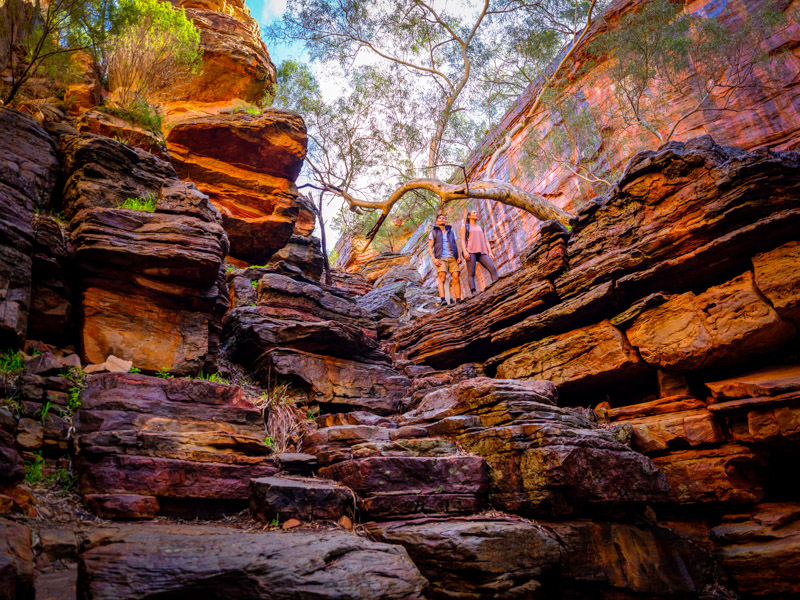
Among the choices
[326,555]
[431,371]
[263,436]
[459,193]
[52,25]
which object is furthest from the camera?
[459,193]

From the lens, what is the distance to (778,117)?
52.4 ft

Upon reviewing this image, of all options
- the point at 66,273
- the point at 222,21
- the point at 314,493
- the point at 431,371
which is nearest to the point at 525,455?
the point at 314,493

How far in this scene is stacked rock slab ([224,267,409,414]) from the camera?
855 centimetres

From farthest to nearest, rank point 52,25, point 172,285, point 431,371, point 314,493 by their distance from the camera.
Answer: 1. point 431,371
2. point 52,25
3. point 172,285
4. point 314,493

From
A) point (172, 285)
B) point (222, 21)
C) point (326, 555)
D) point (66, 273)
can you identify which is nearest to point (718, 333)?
point (326, 555)

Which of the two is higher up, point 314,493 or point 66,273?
point 66,273

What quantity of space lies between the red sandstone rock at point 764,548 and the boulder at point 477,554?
8.13ft

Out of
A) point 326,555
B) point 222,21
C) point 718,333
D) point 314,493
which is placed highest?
point 222,21

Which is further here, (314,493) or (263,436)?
(263,436)

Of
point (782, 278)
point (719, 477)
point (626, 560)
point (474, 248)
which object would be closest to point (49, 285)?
point (626, 560)

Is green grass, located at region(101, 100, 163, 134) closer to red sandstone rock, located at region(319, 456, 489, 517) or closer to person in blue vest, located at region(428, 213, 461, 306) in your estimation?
person in blue vest, located at region(428, 213, 461, 306)

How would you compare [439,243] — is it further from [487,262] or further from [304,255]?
[304,255]

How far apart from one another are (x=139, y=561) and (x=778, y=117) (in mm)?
21289

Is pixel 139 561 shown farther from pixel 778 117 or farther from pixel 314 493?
pixel 778 117
